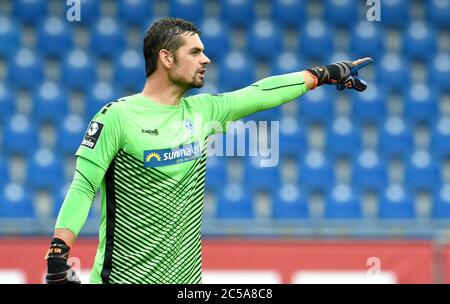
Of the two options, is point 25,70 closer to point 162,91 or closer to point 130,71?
point 130,71

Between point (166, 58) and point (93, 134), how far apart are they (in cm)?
46

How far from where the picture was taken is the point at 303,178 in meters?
8.20

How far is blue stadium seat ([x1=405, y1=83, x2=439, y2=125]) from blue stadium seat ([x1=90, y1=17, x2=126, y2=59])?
2.90 meters

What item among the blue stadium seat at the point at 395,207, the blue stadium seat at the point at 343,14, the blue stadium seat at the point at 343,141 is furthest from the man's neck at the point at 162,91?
the blue stadium seat at the point at 343,14

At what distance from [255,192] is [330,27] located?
2.13m

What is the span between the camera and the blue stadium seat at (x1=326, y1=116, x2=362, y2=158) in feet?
27.6

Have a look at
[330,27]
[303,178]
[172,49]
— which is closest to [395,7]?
[330,27]

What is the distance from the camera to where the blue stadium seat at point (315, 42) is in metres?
9.00

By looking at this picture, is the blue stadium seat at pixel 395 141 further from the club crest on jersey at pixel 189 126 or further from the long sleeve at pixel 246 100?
the club crest on jersey at pixel 189 126

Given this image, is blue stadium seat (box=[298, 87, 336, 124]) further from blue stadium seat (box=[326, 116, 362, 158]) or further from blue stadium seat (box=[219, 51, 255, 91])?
blue stadium seat (box=[219, 51, 255, 91])

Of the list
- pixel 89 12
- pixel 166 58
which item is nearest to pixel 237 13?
pixel 89 12

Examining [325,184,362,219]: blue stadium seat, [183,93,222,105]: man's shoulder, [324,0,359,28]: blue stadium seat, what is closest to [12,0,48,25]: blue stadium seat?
[324,0,359,28]: blue stadium seat

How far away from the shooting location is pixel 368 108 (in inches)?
341

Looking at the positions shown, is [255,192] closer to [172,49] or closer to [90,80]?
[90,80]
